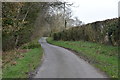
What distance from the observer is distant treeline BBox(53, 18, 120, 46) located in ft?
53.1

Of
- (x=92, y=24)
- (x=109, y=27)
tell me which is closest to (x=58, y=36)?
(x=92, y=24)

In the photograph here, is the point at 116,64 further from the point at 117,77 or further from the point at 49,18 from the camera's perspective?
the point at 49,18

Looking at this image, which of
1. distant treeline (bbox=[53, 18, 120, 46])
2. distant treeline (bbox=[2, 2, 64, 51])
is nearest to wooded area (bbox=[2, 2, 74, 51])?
distant treeline (bbox=[2, 2, 64, 51])

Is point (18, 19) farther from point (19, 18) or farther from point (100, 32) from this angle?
point (100, 32)

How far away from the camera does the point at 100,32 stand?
2042 cm

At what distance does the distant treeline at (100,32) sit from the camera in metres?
16.2

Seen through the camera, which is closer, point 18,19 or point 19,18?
point 18,19

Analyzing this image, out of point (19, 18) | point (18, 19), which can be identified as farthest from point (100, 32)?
point (19, 18)

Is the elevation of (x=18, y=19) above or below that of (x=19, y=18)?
below

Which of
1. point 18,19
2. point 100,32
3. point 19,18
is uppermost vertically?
point 19,18

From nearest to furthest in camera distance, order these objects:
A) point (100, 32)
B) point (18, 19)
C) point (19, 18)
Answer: point (100, 32)
point (18, 19)
point (19, 18)

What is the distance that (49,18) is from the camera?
120ft

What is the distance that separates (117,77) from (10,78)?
177 inches

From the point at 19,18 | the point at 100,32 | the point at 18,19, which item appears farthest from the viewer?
the point at 19,18
